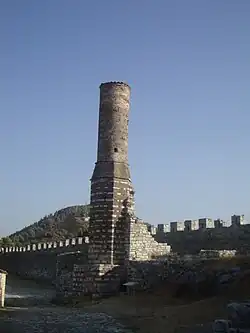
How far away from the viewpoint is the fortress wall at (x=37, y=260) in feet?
121

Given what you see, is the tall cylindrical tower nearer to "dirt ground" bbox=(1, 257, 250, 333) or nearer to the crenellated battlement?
"dirt ground" bbox=(1, 257, 250, 333)

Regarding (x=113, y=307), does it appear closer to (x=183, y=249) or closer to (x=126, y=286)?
(x=126, y=286)

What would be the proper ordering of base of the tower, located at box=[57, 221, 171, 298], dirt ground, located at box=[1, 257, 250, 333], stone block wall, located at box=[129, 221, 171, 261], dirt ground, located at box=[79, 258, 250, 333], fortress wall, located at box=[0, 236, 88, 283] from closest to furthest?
dirt ground, located at box=[1, 257, 250, 333] < dirt ground, located at box=[79, 258, 250, 333] < base of the tower, located at box=[57, 221, 171, 298] < stone block wall, located at box=[129, 221, 171, 261] < fortress wall, located at box=[0, 236, 88, 283]

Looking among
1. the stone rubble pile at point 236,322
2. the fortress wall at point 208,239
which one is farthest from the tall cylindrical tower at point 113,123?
the stone rubble pile at point 236,322

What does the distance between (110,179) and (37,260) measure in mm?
17781

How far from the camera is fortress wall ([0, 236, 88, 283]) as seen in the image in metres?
37.0

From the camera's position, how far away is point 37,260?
4012 cm

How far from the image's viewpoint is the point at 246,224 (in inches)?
1122

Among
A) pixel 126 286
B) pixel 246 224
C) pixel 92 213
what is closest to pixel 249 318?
pixel 126 286

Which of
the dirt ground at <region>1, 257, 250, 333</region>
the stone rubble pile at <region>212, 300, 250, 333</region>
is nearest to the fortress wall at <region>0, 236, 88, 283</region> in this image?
the dirt ground at <region>1, 257, 250, 333</region>

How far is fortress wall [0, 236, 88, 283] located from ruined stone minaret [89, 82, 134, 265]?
31.3ft

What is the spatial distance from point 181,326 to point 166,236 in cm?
1751

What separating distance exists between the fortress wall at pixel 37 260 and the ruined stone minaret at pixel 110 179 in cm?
955

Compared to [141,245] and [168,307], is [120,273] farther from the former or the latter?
[168,307]
